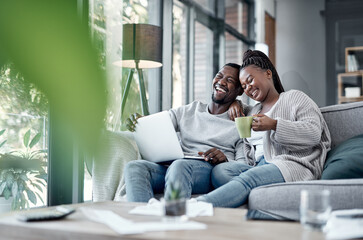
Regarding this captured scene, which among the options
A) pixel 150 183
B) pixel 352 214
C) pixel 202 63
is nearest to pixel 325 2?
pixel 202 63

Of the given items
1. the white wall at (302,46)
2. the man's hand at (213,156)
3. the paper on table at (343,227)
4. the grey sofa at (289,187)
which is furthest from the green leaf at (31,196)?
the white wall at (302,46)

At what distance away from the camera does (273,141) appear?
6.68ft

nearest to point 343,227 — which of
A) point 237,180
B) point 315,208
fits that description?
point 315,208

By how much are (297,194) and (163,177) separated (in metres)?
0.66

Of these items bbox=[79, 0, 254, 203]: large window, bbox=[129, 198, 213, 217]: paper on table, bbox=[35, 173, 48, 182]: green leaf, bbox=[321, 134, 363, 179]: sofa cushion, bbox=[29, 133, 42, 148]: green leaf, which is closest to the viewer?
bbox=[129, 198, 213, 217]: paper on table

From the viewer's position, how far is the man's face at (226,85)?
2.40 m

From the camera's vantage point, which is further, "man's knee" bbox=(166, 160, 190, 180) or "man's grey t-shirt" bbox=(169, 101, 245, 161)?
"man's grey t-shirt" bbox=(169, 101, 245, 161)

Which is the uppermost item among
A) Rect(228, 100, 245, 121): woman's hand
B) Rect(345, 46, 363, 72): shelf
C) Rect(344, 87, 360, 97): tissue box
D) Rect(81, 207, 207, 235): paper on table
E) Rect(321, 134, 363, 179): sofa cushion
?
Rect(345, 46, 363, 72): shelf

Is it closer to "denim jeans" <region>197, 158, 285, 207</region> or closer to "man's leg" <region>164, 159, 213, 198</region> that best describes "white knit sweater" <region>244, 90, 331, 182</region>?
"denim jeans" <region>197, 158, 285, 207</region>

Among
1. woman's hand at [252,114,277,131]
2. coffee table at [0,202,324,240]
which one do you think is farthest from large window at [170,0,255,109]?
coffee table at [0,202,324,240]

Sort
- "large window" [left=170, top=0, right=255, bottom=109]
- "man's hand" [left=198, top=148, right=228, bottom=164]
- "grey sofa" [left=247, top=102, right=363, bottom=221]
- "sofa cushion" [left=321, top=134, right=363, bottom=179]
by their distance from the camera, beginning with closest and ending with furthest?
"grey sofa" [left=247, top=102, right=363, bottom=221] → "sofa cushion" [left=321, top=134, right=363, bottom=179] → "man's hand" [left=198, top=148, right=228, bottom=164] → "large window" [left=170, top=0, right=255, bottom=109]

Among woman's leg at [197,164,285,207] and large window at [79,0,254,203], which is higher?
large window at [79,0,254,203]

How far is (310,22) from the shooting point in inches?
244

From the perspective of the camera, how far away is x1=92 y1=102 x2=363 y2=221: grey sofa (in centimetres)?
129
